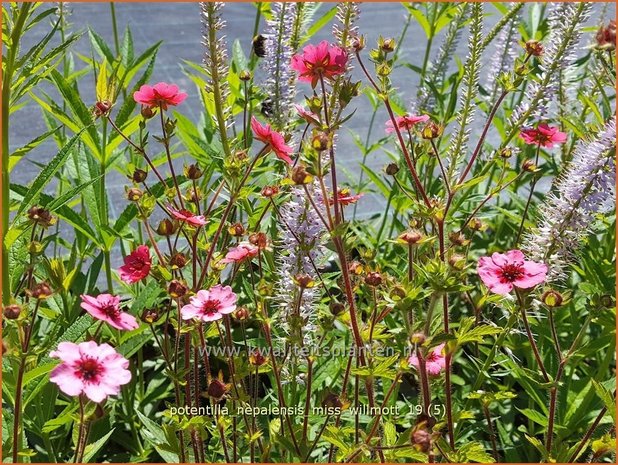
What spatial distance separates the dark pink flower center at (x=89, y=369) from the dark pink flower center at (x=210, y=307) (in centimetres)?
17

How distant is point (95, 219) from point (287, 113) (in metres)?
0.39

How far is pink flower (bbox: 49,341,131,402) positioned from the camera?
0.77m

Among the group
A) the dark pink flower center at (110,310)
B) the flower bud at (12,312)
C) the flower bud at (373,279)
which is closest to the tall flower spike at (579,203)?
the flower bud at (373,279)

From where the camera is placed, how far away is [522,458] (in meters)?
1.52

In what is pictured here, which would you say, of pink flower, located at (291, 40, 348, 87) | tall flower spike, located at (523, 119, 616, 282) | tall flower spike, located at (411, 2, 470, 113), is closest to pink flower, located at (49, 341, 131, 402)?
pink flower, located at (291, 40, 348, 87)

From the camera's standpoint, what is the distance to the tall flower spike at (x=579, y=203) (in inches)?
42.8

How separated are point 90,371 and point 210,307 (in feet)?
0.60

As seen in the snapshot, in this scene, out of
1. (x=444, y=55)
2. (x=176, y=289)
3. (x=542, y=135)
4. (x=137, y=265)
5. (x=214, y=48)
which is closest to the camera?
(x=176, y=289)

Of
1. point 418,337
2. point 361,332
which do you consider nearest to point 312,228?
point 361,332

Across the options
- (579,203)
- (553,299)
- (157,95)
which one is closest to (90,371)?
(157,95)

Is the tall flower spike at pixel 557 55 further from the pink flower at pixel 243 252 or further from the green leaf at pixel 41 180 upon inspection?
the green leaf at pixel 41 180

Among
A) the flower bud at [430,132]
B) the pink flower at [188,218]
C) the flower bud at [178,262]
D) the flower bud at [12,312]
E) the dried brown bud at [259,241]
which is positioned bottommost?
the flower bud at [178,262]

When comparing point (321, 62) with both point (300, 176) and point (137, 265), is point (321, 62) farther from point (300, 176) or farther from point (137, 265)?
point (137, 265)

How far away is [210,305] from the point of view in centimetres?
94
